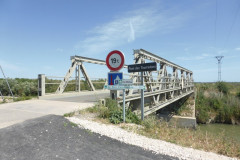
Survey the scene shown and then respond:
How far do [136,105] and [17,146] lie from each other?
19.8 feet

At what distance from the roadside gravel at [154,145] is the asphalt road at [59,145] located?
0.56ft

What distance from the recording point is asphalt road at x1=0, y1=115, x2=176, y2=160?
2.57 m

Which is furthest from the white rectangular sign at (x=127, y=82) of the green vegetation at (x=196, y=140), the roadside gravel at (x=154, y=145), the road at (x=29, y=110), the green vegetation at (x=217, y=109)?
the green vegetation at (x=217, y=109)

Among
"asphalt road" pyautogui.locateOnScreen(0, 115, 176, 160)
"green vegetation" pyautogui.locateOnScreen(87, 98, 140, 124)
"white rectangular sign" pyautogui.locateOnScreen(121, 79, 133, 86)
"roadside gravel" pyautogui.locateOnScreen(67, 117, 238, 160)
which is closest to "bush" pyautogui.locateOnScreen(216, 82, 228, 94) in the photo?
"green vegetation" pyautogui.locateOnScreen(87, 98, 140, 124)

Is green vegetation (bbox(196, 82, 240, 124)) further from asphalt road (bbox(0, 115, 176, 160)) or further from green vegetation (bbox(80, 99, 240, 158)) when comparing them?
asphalt road (bbox(0, 115, 176, 160))

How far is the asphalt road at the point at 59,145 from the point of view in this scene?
257 centimetres

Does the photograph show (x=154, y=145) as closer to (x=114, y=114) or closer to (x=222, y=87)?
(x=114, y=114)

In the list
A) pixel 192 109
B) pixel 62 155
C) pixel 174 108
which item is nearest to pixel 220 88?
pixel 192 109

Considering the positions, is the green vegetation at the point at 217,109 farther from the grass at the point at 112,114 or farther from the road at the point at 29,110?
the road at the point at 29,110

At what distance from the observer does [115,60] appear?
16.3 ft

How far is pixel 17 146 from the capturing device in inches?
110

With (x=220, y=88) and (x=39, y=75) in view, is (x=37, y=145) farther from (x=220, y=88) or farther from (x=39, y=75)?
(x=220, y=88)

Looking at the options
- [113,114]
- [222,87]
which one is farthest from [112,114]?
[222,87]

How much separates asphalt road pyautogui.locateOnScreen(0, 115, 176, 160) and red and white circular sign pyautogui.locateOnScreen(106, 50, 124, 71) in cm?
212
